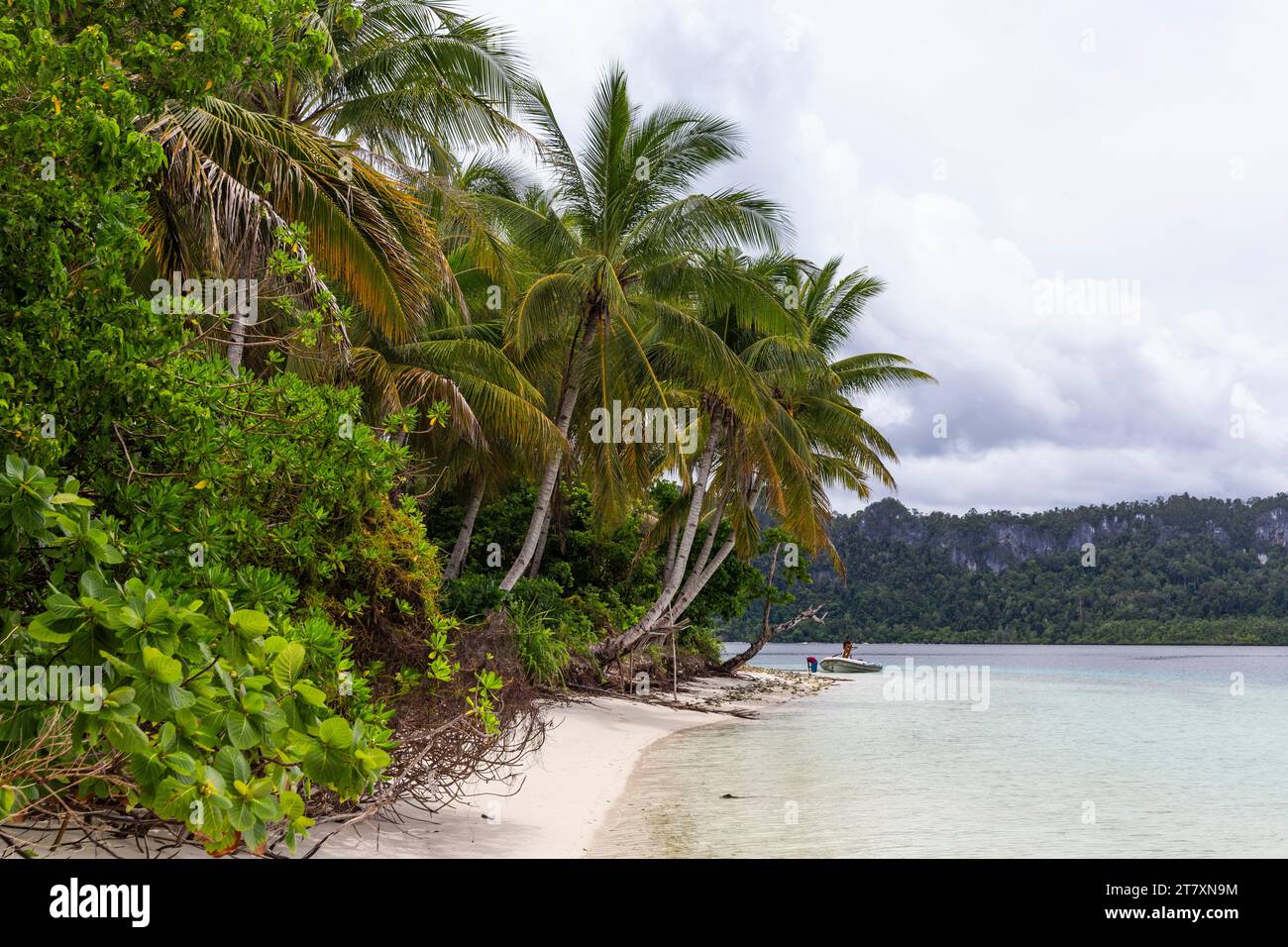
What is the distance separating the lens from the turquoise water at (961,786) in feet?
26.5

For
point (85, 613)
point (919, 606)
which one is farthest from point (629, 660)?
point (919, 606)

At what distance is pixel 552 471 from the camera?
1529 centimetres

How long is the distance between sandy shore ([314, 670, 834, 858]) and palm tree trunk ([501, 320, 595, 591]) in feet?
7.54

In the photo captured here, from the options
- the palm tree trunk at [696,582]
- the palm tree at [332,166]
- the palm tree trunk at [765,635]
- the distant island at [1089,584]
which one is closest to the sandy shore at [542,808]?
the palm tree at [332,166]

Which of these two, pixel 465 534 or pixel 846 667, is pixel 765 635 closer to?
pixel 465 534

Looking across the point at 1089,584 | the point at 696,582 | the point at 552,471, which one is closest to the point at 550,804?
the point at 552,471

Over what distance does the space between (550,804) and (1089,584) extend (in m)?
79.1

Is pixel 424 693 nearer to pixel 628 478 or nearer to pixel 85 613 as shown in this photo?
pixel 85 613

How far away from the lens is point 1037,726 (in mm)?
19391

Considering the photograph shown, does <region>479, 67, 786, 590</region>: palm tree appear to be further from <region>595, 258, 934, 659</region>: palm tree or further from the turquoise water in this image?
the turquoise water

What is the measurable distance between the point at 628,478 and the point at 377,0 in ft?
26.7

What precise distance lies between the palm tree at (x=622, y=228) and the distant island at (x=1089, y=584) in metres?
56.0
